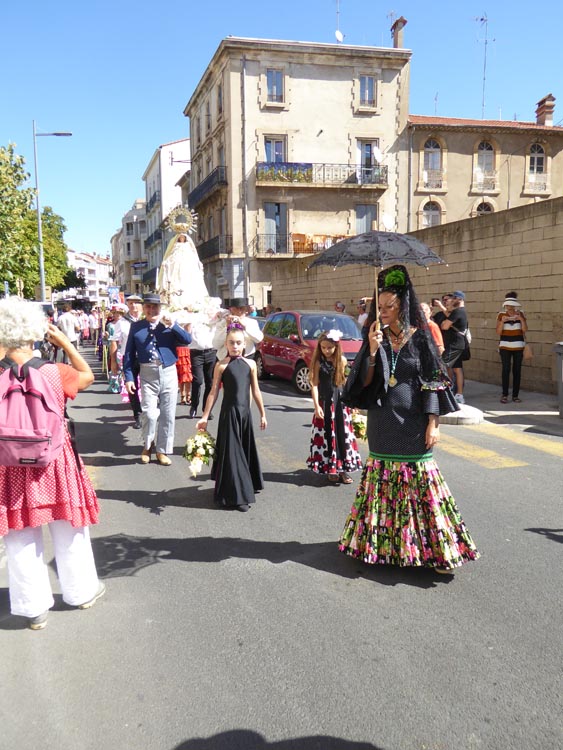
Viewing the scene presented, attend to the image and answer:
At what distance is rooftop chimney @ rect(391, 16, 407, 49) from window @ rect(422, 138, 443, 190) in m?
6.28

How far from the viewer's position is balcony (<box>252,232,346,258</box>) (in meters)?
35.1

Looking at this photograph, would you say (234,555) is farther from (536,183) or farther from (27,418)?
(536,183)

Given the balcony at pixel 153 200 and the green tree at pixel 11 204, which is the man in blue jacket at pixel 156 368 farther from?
the balcony at pixel 153 200

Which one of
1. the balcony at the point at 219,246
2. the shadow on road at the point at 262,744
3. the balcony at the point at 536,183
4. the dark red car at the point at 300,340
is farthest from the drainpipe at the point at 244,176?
the shadow on road at the point at 262,744

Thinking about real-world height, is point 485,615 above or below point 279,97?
below

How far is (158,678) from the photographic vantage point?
3000 millimetres

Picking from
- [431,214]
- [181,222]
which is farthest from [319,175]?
[181,222]

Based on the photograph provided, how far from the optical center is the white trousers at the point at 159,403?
7102mm

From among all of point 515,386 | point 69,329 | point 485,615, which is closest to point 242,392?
point 485,615

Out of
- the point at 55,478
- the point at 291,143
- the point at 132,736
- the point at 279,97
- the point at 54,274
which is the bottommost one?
the point at 132,736

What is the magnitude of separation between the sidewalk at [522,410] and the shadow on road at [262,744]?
708cm

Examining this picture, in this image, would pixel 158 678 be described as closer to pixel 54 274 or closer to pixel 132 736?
pixel 132 736

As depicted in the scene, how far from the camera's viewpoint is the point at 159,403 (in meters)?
7.21

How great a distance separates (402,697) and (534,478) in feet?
13.7
